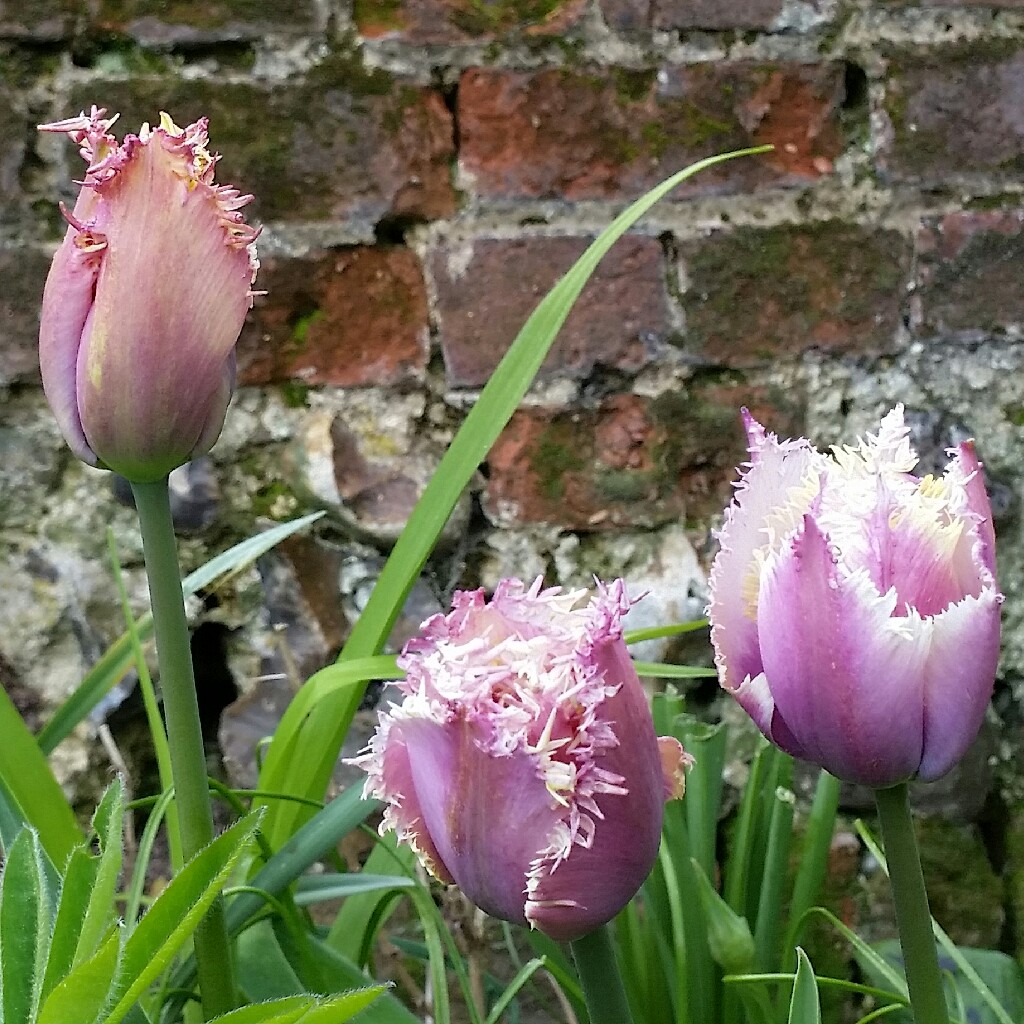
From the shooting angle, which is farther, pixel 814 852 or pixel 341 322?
pixel 341 322

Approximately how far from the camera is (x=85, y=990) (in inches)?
6.8

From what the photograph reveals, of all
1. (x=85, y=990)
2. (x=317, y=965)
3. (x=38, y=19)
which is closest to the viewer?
(x=85, y=990)

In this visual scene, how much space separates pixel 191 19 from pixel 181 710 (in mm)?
432

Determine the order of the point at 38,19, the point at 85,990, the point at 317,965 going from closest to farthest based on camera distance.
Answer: the point at 85,990 → the point at 317,965 → the point at 38,19

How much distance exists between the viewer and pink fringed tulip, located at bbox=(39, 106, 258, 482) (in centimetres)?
23

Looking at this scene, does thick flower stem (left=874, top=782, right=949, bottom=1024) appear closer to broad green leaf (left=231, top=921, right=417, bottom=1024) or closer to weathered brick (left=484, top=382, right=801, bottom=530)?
broad green leaf (left=231, top=921, right=417, bottom=1024)

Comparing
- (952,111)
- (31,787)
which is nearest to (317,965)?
(31,787)

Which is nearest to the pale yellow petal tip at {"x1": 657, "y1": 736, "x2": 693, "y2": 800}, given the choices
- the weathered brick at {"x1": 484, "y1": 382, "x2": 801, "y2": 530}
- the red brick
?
the weathered brick at {"x1": 484, "y1": 382, "x2": 801, "y2": 530}

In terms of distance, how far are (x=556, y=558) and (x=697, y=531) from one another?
0.08 meters

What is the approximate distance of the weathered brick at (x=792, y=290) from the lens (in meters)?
0.59

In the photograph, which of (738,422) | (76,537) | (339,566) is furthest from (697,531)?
(76,537)

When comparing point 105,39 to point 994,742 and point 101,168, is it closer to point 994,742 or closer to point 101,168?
point 101,168

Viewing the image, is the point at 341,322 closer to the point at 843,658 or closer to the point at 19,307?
the point at 19,307

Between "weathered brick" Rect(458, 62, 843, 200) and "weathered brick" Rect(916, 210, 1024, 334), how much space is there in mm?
97
